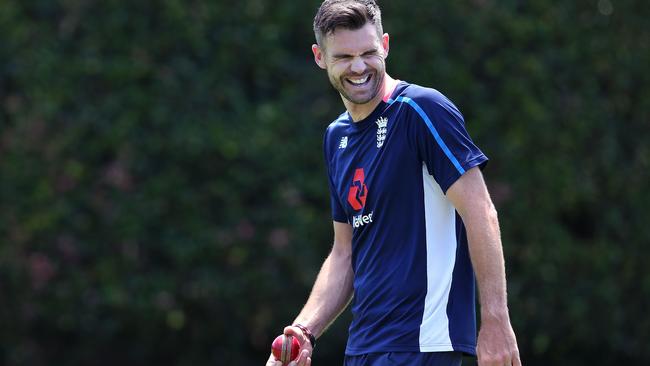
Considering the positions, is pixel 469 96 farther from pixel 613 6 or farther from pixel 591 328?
pixel 591 328

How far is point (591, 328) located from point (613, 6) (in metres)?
2.75

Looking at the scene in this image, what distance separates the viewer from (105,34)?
883 centimetres

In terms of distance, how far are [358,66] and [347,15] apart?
0.64ft

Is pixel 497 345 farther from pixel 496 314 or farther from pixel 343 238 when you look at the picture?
pixel 343 238

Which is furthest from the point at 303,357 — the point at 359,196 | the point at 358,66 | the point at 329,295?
the point at 358,66

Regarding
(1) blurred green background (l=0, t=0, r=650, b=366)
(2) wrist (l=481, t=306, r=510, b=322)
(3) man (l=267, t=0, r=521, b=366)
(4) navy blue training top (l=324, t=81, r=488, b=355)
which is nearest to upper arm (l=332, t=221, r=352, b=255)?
(3) man (l=267, t=0, r=521, b=366)

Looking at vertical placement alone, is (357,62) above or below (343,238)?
above

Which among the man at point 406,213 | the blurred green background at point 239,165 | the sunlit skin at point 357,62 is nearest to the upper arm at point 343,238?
the man at point 406,213

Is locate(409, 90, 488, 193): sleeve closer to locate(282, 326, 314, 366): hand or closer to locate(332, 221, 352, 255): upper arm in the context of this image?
locate(332, 221, 352, 255): upper arm

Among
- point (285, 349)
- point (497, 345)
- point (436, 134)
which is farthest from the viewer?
point (285, 349)

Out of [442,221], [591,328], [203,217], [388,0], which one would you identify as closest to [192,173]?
[203,217]

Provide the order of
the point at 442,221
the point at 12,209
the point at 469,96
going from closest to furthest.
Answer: the point at 442,221, the point at 12,209, the point at 469,96

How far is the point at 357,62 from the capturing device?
4.23 m

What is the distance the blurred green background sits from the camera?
879cm
